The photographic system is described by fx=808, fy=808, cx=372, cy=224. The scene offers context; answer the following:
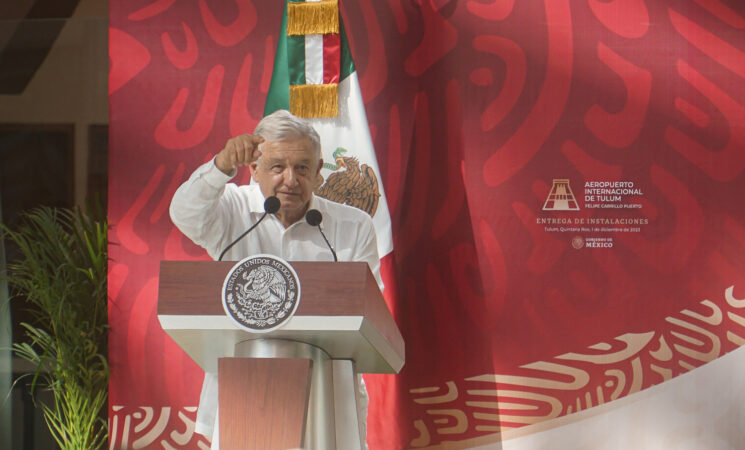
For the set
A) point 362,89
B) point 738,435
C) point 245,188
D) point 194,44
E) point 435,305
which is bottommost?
point 738,435

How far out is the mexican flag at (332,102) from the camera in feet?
11.8

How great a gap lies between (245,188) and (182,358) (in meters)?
1.06

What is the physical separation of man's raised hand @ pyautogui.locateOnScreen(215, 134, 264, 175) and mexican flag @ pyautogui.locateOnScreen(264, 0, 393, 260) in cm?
122

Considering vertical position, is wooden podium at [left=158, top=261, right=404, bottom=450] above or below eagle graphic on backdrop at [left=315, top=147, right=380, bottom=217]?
below

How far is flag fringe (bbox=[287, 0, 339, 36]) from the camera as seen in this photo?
362 cm

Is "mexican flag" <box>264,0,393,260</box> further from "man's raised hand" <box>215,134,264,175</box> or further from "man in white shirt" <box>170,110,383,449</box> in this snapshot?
"man's raised hand" <box>215,134,264,175</box>

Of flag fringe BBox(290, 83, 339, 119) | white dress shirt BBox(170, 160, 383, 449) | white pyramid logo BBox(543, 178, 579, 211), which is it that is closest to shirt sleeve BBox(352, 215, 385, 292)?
white dress shirt BBox(170, 160, 383, 449)

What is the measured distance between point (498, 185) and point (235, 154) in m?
1.69

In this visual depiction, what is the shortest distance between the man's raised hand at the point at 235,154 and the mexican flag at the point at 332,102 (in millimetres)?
1215

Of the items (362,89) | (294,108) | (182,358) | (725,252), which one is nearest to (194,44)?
(294,108)

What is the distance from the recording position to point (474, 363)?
12.0 feet

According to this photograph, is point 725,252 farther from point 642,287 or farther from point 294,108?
point 294,108

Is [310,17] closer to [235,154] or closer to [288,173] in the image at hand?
[288,173]

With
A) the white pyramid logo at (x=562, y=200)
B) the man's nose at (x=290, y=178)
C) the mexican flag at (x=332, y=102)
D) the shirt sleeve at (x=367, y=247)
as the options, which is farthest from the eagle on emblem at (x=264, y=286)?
the white pyramid logo at (x=562, y=200)
